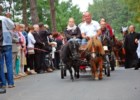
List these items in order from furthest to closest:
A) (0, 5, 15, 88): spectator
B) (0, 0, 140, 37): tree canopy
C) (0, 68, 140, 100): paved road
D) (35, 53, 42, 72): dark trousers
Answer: (0, 0, 140, 37): tree canopy, (35, 53, 42, 72): dark trousers, (0, 5, 15, 88): spectator, (0, 68, 140, 100): paved road

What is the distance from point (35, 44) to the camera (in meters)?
22.6

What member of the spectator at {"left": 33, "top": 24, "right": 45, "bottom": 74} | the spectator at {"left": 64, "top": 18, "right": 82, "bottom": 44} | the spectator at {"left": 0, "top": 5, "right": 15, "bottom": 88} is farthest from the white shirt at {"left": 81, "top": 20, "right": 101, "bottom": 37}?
the spectator at {"left": 33, "top": 24, "right": 45, "bottom": 74}

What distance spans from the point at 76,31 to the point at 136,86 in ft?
13.8

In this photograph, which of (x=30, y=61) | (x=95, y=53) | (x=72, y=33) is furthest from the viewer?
(x=30, y=61)

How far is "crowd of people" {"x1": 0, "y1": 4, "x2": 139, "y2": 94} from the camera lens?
14547mm

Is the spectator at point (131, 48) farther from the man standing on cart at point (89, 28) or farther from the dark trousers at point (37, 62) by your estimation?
the man standing on cart at point (89, 28)

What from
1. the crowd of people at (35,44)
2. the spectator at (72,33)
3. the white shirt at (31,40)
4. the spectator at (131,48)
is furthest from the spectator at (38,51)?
the spectator at (72,33)

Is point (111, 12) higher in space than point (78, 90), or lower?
higher

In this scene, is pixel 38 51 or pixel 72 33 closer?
pixel 72 33

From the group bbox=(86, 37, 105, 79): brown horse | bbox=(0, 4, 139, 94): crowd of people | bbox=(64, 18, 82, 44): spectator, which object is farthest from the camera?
bbox=(64, 18, 82, 44): spectator

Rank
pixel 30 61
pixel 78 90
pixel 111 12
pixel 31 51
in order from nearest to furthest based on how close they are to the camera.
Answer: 1. pixel 78 90
2. pixel 31 51
3. pixel 30 61
4. pixel 111 12

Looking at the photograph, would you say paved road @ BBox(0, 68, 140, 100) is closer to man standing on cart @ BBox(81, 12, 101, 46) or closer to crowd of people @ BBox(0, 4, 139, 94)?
crowd of people @ BBox(0, 4, 139, 94)

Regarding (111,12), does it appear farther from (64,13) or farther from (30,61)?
(30,61)

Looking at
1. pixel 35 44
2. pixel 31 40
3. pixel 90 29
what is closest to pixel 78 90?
pixel 90 29
